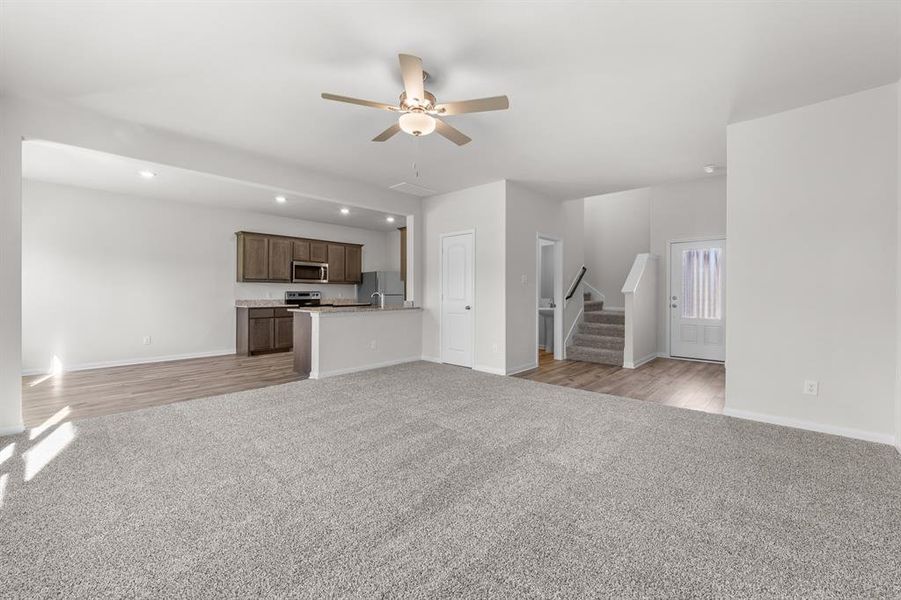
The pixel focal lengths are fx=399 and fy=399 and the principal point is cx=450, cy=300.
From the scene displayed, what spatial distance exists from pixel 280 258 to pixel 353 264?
163 centimetres

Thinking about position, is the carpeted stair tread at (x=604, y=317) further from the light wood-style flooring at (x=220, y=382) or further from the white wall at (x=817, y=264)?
the white wall at (x=817, y=264)

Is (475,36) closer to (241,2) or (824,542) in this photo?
(241,2)

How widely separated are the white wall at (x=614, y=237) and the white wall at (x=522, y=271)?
10.3ft

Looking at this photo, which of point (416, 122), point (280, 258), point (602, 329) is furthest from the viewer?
point (280, 258)

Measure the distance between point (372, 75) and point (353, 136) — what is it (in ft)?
3.84

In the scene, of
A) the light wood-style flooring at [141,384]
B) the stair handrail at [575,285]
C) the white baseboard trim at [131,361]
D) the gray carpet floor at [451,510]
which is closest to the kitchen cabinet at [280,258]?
the white baseboard trim at [131,361]

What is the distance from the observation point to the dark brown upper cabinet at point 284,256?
7.13 metres

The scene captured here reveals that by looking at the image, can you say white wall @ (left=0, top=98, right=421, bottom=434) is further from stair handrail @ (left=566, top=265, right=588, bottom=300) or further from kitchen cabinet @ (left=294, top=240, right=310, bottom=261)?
stair handrail @ (left=566, top=265, right=588, bottom=300)

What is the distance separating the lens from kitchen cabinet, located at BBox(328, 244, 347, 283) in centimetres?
830

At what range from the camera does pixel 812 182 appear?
3.19 m

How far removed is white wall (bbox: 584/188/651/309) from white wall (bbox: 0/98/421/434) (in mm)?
6891

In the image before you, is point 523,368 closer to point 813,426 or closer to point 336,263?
point 813,426

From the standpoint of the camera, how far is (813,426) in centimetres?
321

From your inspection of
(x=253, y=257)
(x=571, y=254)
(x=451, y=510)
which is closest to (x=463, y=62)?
(x=451, y=510)
